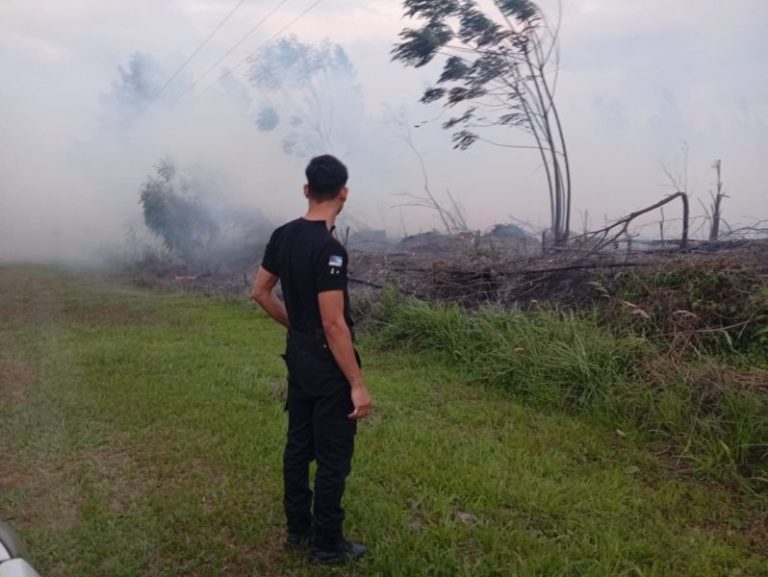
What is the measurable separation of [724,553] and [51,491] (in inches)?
143

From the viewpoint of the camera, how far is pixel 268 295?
3539mm

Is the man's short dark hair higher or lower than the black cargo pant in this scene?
higher

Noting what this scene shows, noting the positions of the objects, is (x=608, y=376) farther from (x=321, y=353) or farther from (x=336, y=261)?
(x=336, y=261)

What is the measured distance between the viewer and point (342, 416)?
10.7 feet

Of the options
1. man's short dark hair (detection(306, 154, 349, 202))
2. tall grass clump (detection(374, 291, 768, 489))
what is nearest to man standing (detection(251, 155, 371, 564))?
man's short dark hair (detection(306, 154, 349, 202))

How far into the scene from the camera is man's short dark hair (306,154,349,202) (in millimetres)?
3189

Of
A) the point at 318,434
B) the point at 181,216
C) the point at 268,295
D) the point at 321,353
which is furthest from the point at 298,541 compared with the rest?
the point at 181,216

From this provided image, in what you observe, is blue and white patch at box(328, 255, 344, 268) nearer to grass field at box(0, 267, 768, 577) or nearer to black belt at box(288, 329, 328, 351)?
black belt at box(288, 329, 328, 351)

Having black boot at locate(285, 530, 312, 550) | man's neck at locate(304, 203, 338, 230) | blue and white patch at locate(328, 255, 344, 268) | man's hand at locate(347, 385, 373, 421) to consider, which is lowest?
black boot at locate(285, 530, 312, 550)

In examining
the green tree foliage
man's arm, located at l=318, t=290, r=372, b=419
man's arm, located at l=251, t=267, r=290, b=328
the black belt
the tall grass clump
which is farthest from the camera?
the green tree foliage

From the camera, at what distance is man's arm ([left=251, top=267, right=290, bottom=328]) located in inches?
136

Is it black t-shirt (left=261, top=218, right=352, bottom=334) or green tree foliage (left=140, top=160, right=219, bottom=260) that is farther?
green tree foliage (left=140, top=160, right=219, bottom=260)

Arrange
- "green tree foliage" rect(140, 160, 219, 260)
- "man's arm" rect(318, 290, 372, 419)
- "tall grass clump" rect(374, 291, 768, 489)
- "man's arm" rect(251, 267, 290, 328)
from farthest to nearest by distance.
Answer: "green tree foliage" rect(140, 160, 219, 260) → "tall grass clump" rect(374, 291, 768, 489) → "man's arm" rect(251, 267, 290, 328) → "man's arm" rect(318, 290, 372, 419)

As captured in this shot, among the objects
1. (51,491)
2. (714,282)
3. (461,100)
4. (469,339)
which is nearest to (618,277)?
(714,282)
